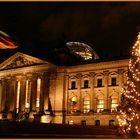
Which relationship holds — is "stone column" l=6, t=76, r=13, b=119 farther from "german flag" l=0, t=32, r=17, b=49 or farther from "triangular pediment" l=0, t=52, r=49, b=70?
"german flag" l=0, t=32, r=17, b=49

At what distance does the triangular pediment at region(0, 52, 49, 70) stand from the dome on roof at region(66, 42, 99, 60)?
12744 millimetres

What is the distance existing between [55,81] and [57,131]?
24353 mm

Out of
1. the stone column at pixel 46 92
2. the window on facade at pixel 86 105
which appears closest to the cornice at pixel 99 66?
the stone column at pixel 46 92

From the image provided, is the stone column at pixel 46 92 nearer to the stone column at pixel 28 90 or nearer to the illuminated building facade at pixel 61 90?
the illuminated building facade at pixel 61 90

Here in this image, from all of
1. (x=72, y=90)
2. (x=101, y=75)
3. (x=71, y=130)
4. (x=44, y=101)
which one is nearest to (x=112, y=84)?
(x=101, y=75)

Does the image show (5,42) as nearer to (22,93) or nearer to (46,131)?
(46,131)

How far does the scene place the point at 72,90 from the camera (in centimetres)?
6116

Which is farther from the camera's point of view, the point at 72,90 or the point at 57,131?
the point at 72,90

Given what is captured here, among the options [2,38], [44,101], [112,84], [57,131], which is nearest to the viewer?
[2,38]

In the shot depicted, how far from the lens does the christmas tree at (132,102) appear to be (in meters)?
24.4

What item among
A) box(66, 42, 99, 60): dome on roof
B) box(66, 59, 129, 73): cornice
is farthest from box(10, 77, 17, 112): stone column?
box(66, 42, 99, 60): dome on roof

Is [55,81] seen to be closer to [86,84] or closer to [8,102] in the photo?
[86,84]

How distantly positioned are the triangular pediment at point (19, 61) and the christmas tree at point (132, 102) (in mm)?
38311

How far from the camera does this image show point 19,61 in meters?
66.9
